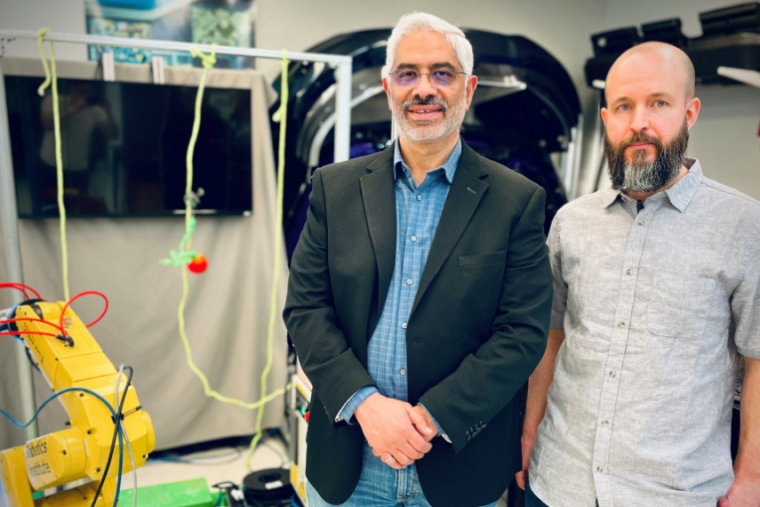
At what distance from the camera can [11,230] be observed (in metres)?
2.01

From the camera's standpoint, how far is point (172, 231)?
107 inches

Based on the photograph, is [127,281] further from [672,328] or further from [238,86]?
[672,328]

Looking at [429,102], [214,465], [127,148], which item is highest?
[429,102]

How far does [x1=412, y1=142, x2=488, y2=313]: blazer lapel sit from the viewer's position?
1.14 m

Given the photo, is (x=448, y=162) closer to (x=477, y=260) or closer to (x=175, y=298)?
(x=477, y=260)

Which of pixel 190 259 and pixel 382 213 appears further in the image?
pixel 190 259

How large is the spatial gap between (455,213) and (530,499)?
0.73m

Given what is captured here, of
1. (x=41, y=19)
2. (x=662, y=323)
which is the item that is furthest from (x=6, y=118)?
(x=662, y=323)

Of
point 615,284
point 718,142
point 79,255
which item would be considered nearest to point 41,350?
point 79,255

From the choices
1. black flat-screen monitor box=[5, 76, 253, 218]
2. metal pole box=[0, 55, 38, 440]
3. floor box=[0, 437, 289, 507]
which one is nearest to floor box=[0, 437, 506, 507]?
floor box=[0, 437, 289, 507]

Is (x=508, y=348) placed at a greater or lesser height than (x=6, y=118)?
lesser

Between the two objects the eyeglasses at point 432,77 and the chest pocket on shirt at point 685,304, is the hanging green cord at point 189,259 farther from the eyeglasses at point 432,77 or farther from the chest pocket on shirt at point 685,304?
the chest pocket on shirt at point 685,304

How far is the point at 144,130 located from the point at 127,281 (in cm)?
70

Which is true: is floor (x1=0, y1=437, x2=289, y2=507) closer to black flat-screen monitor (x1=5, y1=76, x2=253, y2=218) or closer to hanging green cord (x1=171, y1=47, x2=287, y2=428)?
hanging green cord (x1=171, y1=47, x2=287, y2=428)
